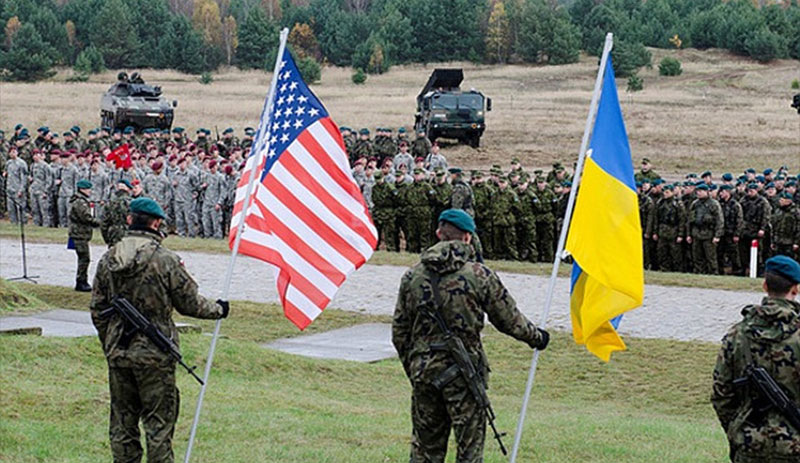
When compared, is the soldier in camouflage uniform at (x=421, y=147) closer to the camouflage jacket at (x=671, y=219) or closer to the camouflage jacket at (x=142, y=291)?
the camouflage jacket at (x=671, y=219)

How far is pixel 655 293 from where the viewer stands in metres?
19.4

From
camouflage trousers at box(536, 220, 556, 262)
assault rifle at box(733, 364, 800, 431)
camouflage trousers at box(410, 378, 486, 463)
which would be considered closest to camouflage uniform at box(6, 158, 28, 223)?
camouflage trousers at box(536, 220, 556, 262)

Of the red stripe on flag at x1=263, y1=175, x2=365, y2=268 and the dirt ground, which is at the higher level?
the red stripe on flag at x1=263, y1=175, x2=365, y2=268

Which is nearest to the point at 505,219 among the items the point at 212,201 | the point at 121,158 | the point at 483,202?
the point at 483,202

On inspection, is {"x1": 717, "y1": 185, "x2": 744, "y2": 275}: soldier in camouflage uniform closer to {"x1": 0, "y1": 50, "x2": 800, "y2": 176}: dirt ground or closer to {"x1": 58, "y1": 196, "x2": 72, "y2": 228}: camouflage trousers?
{"x1": 58, "y1": 196, "x2": 72, "y2": 228}: camouflage trousers

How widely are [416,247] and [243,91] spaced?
52126 millimetres

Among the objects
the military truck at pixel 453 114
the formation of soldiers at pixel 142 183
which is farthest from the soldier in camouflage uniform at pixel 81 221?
the military truck at pixel 453 114

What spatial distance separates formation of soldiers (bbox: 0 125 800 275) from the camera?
896 inches

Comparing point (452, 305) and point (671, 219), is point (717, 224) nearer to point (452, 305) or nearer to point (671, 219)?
point (671, 219)

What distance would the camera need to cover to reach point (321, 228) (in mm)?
9062

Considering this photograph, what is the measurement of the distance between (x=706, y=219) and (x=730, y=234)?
688mm

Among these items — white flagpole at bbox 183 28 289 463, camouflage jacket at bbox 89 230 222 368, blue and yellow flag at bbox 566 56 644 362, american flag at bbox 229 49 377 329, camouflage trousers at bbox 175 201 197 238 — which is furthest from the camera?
camouflage trousers at bbox 175 201 197 238

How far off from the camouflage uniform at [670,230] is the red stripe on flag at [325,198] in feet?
49.0

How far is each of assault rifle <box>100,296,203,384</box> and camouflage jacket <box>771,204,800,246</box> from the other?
52.6 ft
